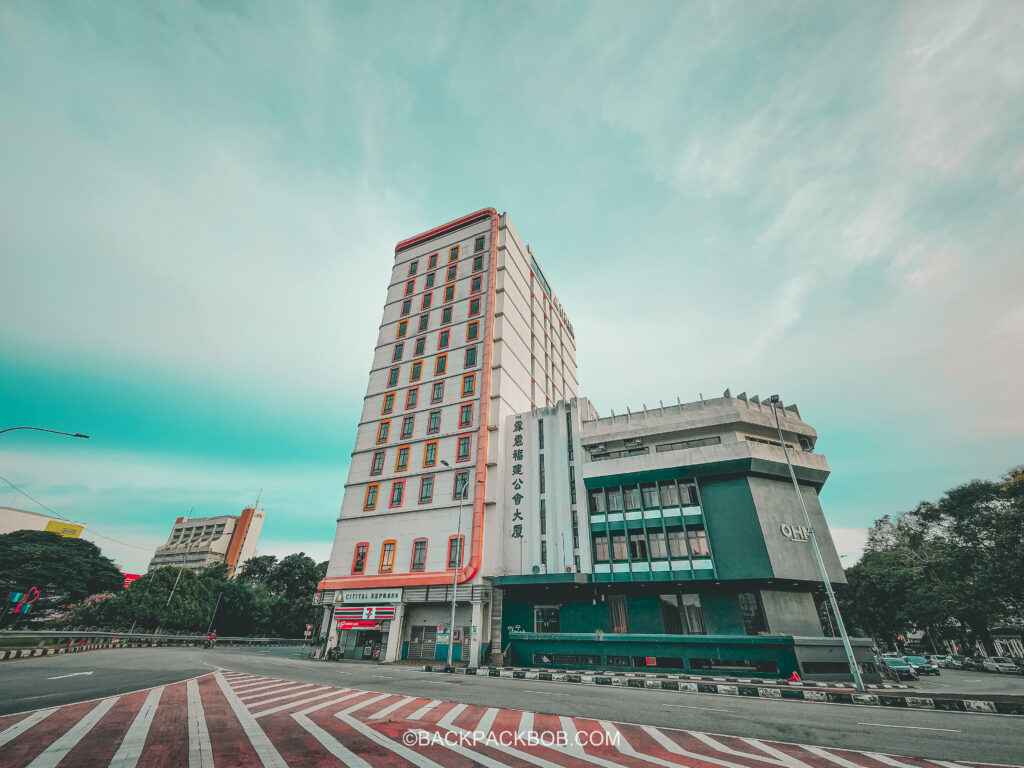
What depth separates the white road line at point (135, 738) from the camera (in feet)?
21.1

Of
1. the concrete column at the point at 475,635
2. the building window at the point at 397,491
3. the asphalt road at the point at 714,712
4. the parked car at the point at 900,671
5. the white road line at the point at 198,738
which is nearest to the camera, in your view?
the white road line at the point at 198,738

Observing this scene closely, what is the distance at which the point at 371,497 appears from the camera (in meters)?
38.6

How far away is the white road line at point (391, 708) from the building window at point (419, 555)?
20948 mm

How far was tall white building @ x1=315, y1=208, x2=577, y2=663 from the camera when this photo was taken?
3300cm

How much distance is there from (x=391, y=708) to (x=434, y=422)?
29304mm

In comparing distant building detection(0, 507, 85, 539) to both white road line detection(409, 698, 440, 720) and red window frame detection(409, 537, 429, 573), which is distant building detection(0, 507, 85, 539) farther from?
white road line detection(409, 698, 440, 720)

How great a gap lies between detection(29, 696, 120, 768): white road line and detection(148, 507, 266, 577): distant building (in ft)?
420

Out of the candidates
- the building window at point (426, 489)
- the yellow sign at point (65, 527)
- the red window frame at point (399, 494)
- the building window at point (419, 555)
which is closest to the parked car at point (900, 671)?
the building window at point (419, 555)

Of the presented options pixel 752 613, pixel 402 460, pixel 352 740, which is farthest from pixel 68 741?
pixel 402 460

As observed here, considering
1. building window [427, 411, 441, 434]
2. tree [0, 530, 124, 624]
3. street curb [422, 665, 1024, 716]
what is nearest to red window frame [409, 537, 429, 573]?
building window [427, 411, 441, 434]

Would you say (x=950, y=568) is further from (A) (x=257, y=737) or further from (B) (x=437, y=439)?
(A) (x=257, y=737)

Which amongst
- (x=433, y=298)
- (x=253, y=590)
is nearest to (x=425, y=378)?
(x=433, y=298)

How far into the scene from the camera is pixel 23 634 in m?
24.3

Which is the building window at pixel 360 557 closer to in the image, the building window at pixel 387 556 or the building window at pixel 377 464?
the building window at pixel 387 556
